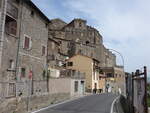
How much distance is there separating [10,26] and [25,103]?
10035 mm

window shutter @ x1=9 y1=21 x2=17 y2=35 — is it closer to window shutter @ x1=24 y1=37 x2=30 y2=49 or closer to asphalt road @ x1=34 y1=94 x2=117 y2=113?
window shutter @ x1=24 y1=37 x2=30 y2=49

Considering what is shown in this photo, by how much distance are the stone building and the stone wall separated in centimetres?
95

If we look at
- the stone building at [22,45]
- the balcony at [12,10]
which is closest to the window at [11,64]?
the stone building at [22,45]

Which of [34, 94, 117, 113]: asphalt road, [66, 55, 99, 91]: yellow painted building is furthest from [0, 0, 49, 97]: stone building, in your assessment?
[66, 55, 99, 91]: yellow painted building

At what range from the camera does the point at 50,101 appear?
22359 mm

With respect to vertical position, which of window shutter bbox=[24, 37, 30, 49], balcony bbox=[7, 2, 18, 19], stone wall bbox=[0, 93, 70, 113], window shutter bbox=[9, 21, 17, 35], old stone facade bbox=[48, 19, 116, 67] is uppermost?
old stone facade bbox=[48, 19, 116, 67]

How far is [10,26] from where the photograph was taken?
23203 millimetres

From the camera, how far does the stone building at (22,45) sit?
A: 20.8 m

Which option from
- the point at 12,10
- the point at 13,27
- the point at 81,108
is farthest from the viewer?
the point at 13,27

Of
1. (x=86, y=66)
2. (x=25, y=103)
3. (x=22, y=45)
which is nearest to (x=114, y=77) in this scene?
(x=86, y=66)

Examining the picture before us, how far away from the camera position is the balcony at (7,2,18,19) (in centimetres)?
2184

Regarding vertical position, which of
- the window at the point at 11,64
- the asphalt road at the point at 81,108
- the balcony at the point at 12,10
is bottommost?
the asphalt road at the point at 81,108

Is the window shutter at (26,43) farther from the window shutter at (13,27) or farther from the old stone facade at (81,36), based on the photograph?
the old stone facade at (81,36)

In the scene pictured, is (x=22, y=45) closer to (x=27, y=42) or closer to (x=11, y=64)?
(x=27, y=42)
